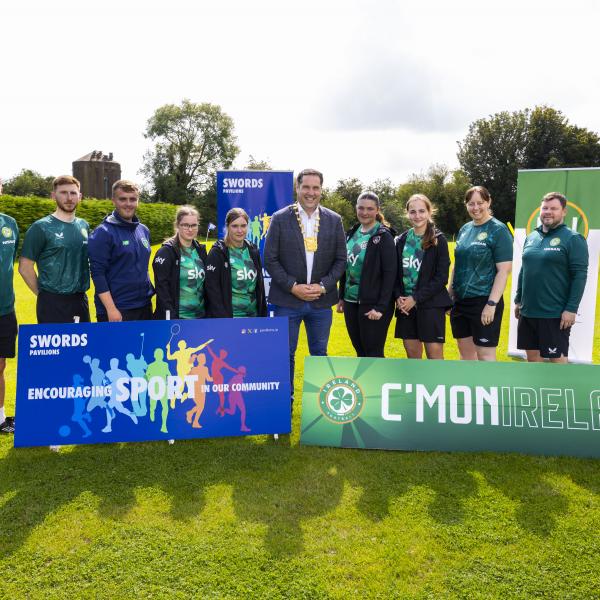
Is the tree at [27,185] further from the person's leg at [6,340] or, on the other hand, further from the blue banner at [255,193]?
the person's leg at [6,340]

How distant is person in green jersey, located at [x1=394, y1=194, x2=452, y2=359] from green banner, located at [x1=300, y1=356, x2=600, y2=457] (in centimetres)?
68

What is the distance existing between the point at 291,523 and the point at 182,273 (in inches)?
87.4

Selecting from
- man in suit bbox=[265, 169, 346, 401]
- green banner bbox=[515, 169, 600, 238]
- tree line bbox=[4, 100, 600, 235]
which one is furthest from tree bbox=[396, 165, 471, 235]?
man in suit bbox=[265, 169, 346, 401]

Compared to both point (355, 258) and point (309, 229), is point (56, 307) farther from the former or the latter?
point (355, 258)

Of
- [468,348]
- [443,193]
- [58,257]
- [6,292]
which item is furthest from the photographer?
[443,193]

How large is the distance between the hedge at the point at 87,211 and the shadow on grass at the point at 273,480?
1772 cm

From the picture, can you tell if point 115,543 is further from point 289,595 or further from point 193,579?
point 289,595

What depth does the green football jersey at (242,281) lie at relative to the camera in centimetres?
445

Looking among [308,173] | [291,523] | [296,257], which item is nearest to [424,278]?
[296,257]

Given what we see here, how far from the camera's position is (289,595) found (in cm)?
250

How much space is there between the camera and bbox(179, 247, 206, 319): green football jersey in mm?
4363

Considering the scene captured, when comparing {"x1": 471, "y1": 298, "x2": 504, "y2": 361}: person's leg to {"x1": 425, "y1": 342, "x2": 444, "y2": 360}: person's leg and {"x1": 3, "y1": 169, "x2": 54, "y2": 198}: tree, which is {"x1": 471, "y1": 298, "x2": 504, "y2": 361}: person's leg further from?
{"x1": 3, "y1": 169, "x2": 54, "y2": 198}: tree

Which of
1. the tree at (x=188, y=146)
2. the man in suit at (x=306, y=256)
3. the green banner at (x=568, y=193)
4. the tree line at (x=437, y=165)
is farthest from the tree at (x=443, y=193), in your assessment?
the man in suit at (x=306, y=256)

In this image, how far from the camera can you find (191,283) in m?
4.39
